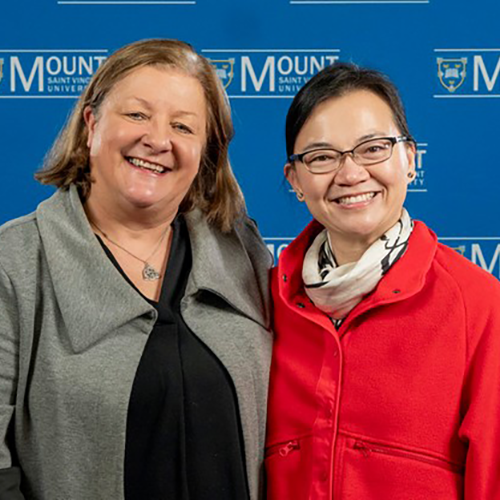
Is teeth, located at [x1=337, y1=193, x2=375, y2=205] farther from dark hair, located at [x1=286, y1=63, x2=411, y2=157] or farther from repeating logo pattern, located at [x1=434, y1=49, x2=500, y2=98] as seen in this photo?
repeating logo pattern, located at [x1=434, y1=49, x2=500, y2=98]

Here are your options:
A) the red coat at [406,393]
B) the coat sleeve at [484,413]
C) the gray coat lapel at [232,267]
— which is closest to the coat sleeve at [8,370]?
the gray coat lapel at [232,267]

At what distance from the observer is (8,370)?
4.37ft

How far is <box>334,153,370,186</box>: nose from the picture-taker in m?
1.37

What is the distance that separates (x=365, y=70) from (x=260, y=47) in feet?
3.84

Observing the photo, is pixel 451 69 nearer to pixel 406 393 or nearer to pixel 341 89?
pixel 341 89

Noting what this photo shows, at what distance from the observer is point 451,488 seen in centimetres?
132

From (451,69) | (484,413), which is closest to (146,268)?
(484,413)

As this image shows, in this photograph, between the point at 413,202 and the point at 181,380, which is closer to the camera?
the point at 181,380

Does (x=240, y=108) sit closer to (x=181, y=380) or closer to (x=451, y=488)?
(x=181, y=380)

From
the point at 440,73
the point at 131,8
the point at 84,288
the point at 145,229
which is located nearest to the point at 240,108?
the point at 131,8

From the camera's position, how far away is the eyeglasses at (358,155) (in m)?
1.38

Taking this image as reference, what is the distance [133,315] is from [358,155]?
445 millimetres

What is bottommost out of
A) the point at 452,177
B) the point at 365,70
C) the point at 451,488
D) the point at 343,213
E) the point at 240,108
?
the point at 451,488

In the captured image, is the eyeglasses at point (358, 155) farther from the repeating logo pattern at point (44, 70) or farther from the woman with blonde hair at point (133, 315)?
the repeating logo pattern at point (44, 70)
